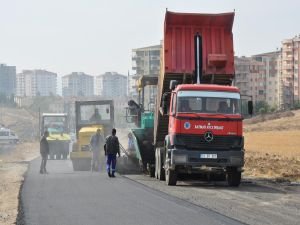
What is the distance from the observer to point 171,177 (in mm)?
19062

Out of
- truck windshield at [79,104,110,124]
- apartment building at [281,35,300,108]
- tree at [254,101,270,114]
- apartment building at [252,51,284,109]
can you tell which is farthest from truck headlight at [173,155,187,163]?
apartment building at [252,51,284,109]

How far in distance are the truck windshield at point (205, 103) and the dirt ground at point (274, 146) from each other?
155 inches

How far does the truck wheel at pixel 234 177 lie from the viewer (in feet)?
61.6

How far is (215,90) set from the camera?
1864cm

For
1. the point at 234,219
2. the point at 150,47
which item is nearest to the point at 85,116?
the point at 234,219

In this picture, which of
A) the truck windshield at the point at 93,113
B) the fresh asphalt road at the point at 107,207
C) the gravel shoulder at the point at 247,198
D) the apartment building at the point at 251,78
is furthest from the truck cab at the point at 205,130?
the apartment building at the point at 251,78

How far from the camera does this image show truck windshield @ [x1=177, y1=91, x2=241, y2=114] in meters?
18.3

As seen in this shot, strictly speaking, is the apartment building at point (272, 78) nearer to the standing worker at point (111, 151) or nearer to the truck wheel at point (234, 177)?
the standing worker at point (111, 151)

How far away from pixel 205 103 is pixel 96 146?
9.96 m

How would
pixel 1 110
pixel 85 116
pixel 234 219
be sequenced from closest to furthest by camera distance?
pixel 234 219 → pixel 85 116 → pixel 1 110

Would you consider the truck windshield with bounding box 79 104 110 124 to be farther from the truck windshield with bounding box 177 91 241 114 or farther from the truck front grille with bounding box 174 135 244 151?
the truck front grille with bounding box 174 135 244 151

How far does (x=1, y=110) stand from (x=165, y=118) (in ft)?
402

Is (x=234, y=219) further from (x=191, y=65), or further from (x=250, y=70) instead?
(x=250, y=70)

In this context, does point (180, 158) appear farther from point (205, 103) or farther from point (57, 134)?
point (57, 134)
